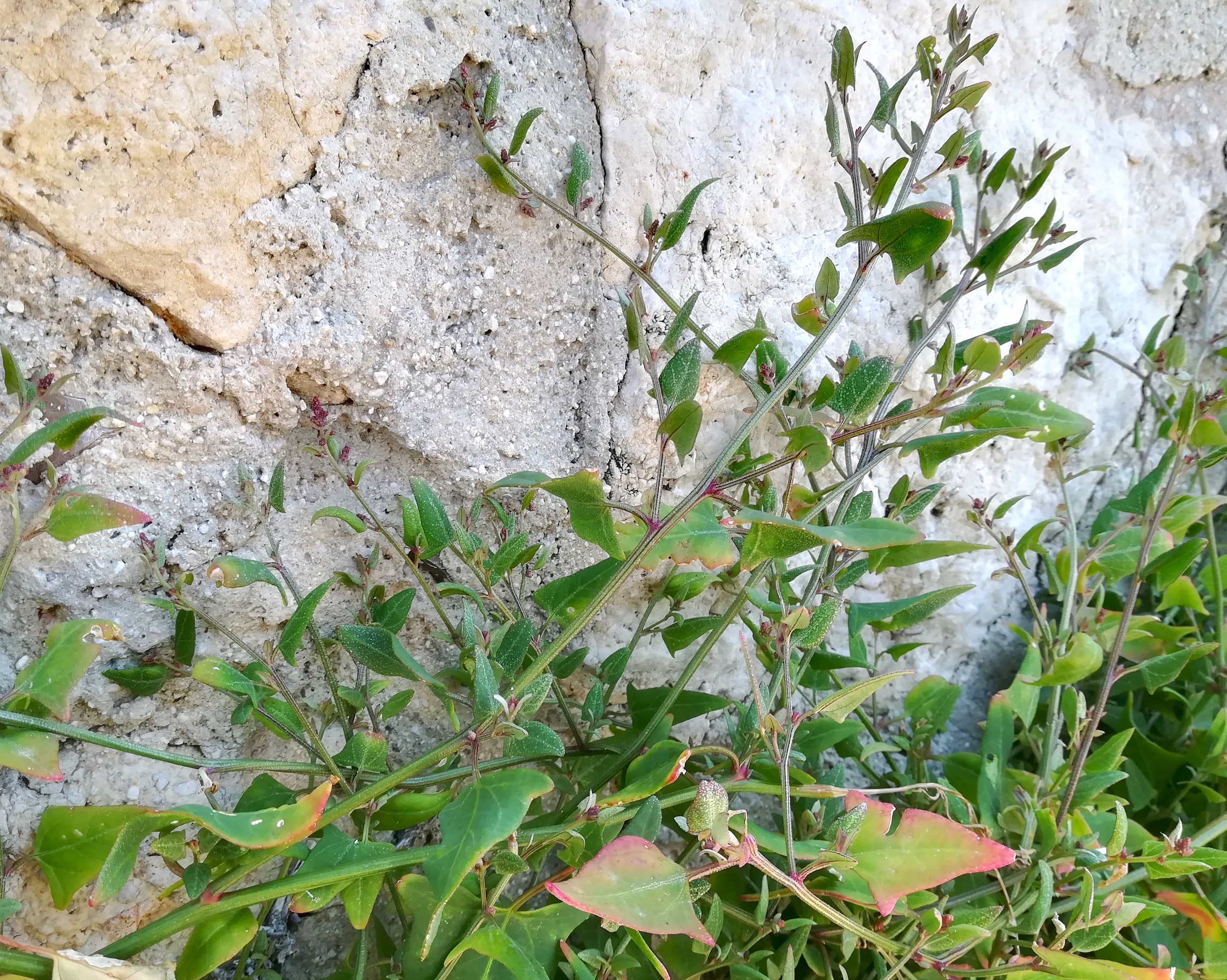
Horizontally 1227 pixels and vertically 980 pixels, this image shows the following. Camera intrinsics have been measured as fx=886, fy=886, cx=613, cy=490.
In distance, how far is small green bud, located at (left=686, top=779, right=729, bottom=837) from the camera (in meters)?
0.53

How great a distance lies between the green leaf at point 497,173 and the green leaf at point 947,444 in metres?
0.42

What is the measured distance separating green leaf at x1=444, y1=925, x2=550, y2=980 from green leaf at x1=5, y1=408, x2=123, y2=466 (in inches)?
17.3

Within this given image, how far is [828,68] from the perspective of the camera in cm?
94

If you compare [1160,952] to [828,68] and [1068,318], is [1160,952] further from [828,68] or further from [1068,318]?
[828,68]

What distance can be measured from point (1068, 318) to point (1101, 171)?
197 millimetres

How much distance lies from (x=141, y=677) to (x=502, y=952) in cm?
36

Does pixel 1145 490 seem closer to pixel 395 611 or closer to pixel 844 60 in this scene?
pixel 844 60

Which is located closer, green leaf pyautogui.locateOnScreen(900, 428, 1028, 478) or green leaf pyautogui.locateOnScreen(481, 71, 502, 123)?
green leaf pyautogui.locateOnScreen(900, 428, 1028, 478)

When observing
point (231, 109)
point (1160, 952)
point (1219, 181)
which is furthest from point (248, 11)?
point (1219, 181)

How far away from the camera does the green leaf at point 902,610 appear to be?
0.84m

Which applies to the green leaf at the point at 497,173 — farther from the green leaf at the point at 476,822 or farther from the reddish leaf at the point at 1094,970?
the reddish leaf at the point at 1094,970

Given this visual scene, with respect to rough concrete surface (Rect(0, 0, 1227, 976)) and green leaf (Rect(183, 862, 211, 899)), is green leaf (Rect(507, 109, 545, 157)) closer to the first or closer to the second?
rough concrete surface (Rect(0, 0, 1227, 976))

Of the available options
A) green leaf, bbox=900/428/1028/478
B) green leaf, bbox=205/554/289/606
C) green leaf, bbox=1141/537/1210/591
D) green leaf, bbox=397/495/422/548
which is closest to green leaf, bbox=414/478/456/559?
green leaf, bbox=397/495/422/548

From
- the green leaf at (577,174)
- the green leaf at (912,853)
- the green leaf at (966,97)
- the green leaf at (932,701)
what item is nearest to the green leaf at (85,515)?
the green leaf at (577,174)
